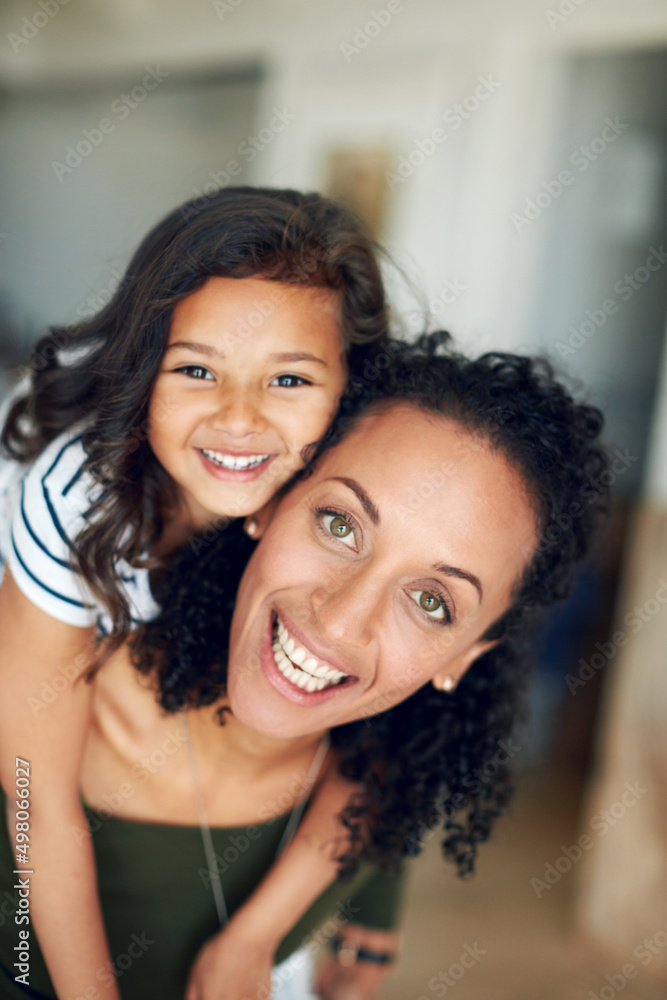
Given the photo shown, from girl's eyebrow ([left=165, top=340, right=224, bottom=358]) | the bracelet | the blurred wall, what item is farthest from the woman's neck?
the blurred wall

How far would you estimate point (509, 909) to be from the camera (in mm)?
1996

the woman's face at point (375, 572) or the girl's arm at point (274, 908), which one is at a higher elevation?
the woman's face at point (375, 572)

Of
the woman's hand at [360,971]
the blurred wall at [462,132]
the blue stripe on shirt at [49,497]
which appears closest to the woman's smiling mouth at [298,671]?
the blue stripe on shirt at [49,497]

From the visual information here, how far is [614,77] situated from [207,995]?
107 inches

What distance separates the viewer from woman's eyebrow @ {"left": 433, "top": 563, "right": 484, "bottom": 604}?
0.64 m

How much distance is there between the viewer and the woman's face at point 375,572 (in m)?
0.64

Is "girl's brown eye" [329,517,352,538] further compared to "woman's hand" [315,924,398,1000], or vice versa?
"woman's hand" [315,924,398,1000]

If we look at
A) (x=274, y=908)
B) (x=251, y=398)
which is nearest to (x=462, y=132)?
(x=251, y=398)

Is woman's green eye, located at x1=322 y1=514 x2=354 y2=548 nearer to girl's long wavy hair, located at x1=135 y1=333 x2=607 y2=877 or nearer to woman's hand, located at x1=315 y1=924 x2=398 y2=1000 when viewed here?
girl's long wavy hair, located at x1=135 y1=333 x2=607 y2=877

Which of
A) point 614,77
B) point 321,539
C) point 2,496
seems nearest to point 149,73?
point 614,77

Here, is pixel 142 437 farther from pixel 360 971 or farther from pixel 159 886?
pixel 360 971

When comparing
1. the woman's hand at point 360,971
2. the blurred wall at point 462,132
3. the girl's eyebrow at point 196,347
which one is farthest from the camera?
the blurred wall at point 462,132

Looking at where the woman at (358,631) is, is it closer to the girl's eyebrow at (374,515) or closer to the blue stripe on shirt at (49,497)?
the girl's eyebrow at (374,515)

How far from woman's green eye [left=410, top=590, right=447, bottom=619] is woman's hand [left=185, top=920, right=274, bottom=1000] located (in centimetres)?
38
